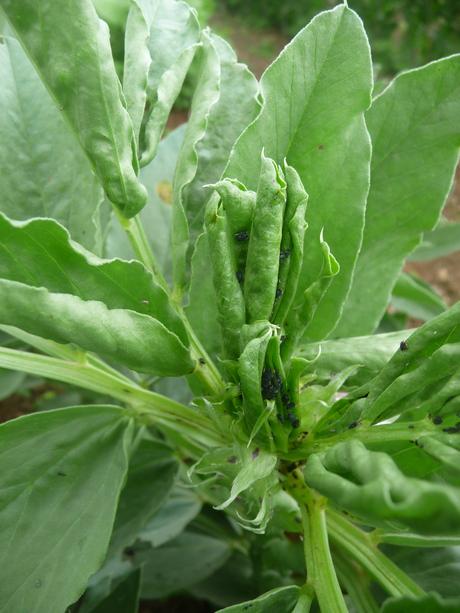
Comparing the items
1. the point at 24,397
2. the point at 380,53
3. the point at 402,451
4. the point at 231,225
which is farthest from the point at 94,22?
the point at 380,53

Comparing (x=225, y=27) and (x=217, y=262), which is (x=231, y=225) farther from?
(x=225, y=27)

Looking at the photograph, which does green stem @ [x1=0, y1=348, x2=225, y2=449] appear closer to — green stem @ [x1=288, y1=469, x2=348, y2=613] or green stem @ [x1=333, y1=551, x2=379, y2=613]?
green stem @ [x1=288, y1=469, x2=348, y2=613]

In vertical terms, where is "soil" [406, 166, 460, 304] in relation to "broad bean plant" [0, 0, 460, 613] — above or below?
below

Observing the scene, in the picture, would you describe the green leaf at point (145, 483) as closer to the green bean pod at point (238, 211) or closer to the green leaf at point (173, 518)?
the green leaf at point (173, 518)

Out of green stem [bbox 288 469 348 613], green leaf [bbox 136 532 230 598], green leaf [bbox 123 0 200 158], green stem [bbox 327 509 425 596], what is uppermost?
green leaf [bbox 123 0 200 158]

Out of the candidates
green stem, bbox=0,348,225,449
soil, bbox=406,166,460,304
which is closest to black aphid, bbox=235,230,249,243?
green stem, bbox=0,348,225,449

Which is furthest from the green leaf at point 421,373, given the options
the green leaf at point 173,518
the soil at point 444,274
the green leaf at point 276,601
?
the soil at point 444,274
